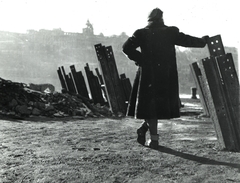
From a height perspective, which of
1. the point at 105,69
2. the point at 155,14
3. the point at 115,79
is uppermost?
the point at 155,14

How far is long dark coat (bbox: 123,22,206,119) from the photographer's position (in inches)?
170

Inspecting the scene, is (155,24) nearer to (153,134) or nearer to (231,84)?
(231,84)

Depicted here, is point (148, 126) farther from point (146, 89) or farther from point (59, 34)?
point (59, 34)

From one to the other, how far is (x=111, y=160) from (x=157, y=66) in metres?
1.53

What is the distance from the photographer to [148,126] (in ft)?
15.1

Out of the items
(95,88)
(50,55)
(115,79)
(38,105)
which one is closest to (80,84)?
(95,88)

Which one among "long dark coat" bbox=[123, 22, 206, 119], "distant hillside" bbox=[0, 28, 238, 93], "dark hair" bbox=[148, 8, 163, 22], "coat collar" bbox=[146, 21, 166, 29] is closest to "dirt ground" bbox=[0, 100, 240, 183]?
"long dark coat" bbox=[123, 22, 206, 119]

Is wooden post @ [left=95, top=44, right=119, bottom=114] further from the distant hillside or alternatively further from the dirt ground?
the distant hillside

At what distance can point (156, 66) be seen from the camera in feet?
14.3

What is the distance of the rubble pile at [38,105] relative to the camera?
888 centimetres

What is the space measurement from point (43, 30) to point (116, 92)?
82.5 meters

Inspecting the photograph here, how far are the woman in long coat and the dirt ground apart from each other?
55 cm

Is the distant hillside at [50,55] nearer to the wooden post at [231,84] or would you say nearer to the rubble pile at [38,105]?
the rubble pile at [38,105]

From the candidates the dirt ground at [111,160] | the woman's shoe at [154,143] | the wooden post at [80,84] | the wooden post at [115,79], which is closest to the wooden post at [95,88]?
the wooden post at [80,84]
